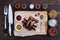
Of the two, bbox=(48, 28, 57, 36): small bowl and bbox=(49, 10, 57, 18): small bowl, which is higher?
bbox=(49, 10, 57, 18): small bowl

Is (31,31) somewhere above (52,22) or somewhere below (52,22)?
below

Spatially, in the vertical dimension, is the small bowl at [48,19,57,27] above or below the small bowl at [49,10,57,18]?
below

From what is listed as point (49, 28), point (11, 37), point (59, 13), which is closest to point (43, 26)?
point (49, 28)

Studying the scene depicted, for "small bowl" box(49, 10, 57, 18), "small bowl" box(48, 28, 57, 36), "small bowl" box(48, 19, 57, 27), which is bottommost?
"small bowl" box(48, 28, 57, 36)

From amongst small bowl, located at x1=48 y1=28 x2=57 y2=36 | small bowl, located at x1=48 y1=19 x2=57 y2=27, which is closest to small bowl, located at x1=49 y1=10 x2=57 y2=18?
small bowl, located at x1=48 y1=19 x2=57 y2=27

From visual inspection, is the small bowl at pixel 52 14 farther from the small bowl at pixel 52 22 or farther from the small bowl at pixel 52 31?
the small bowl at pixel 52 31

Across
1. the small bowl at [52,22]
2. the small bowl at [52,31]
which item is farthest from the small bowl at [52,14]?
the small bowl at [52,31]

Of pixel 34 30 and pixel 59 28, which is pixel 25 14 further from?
pixel 59 28

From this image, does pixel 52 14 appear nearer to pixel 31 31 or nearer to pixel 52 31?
pixel 52 31

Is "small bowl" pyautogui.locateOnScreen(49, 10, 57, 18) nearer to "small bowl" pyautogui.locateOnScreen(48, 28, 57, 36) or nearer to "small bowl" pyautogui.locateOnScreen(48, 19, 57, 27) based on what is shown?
"small bowl" pyautogui.locateOnScreen(48, 19, 57, 27)

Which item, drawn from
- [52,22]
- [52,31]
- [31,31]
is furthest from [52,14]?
[31,31]

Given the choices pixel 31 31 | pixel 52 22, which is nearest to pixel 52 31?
pixel 52 22

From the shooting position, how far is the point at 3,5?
8.13 ft

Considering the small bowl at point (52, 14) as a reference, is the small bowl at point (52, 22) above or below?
below
